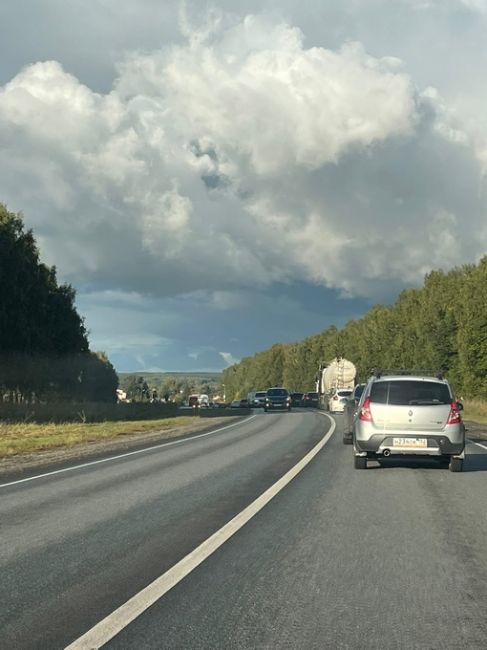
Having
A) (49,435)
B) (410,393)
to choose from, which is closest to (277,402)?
(49,435)

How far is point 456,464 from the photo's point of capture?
13930mm

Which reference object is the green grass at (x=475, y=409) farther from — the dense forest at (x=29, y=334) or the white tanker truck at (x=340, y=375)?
the dense forest at (x=29, y=334)

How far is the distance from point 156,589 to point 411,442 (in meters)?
8.49

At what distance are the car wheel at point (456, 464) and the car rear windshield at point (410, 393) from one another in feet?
3.44

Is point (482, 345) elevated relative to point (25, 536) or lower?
elevated

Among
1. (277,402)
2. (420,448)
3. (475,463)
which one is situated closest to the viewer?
(420,448)

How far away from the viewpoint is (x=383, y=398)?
45.8ft

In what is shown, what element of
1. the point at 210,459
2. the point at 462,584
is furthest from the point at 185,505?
the point at 210,459

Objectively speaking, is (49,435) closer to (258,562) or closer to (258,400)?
(258,562)

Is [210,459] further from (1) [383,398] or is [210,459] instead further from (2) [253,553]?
(2) [253,553]

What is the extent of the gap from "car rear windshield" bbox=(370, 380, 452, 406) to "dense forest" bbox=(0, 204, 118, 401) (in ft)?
95.1

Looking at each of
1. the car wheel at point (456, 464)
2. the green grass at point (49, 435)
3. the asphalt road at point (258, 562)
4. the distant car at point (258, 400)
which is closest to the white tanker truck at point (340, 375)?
the distant car at point (258, 400)

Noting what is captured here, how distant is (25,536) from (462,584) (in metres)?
4.55

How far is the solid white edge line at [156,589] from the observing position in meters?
4.80
